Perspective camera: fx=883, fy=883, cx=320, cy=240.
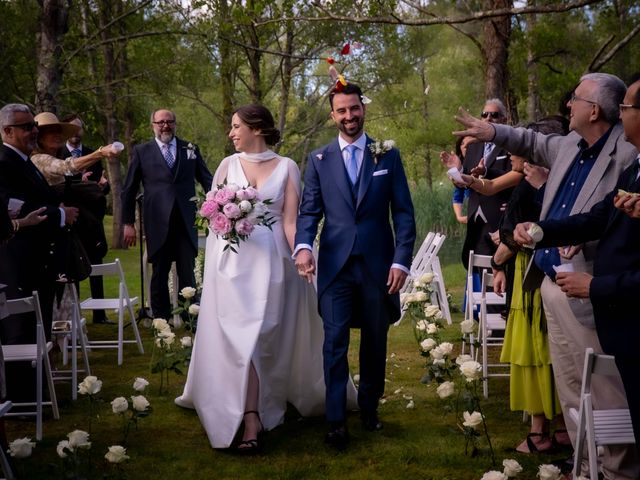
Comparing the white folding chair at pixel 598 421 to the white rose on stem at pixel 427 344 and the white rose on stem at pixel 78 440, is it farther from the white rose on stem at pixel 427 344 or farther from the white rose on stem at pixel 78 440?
the white rose on stem at pixel 78 440

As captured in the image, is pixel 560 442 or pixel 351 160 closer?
pixel 560 442

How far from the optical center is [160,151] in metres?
10.3

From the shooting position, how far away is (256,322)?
5.99 metres

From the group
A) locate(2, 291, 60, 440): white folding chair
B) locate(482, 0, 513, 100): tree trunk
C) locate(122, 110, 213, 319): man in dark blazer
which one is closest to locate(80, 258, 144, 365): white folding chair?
locate(122, 110, 213, 319): man in dark blazer

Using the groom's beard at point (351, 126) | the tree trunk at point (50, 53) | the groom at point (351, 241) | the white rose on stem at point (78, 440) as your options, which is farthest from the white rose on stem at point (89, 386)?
the tree trunk at point (50, 53)

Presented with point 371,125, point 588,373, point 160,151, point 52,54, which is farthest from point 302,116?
point 588,373

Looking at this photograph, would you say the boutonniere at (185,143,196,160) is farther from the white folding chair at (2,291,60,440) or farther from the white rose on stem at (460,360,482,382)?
the white rose on stem at (460,360,482,382)

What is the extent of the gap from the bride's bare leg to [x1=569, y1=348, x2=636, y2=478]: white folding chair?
2.34 m

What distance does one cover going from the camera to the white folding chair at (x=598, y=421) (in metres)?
3.95

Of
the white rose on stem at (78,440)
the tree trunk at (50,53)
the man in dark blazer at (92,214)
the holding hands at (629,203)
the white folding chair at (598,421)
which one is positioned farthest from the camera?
the tree trunk at (50,53)

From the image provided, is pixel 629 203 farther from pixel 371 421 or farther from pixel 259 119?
pixel 259 119

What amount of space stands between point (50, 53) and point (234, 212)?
8.37m

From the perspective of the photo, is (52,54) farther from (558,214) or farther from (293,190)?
(558,214)

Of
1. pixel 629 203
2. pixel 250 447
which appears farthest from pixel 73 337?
pixel 629 203
